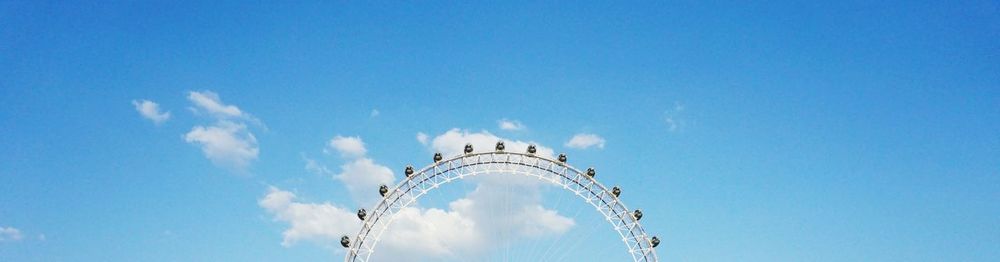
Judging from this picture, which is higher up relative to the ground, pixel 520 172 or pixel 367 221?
pixel 520 172

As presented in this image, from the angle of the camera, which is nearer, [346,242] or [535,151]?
[346,242]

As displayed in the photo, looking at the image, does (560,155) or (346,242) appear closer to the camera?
(346,242)

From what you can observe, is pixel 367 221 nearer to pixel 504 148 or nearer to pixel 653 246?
pixel 504 148

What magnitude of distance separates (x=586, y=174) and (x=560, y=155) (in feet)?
7.77

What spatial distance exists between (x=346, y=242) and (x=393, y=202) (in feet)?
13.5

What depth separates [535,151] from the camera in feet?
167

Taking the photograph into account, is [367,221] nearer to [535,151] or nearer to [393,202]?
[393,202]

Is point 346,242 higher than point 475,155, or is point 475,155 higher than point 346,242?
point 475,155

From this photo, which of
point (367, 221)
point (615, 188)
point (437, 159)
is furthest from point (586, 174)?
point (367, 221)

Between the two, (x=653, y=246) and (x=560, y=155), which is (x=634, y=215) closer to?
(x=653, y=246)

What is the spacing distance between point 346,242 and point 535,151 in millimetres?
14064

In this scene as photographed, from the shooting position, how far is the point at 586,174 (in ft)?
169

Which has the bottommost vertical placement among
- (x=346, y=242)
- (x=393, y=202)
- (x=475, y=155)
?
(x=346, y=242)

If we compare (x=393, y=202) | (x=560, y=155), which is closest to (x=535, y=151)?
(x=560, y=155)
